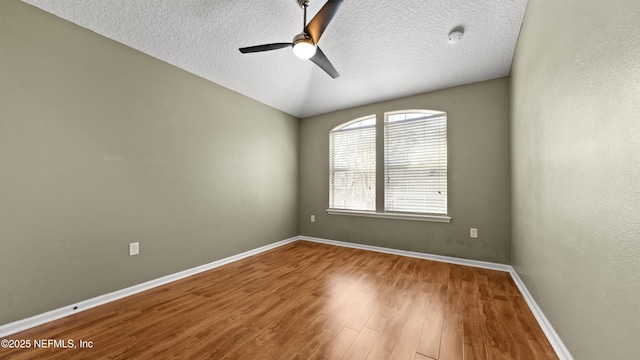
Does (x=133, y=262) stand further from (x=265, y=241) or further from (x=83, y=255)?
(x=265, y=241)

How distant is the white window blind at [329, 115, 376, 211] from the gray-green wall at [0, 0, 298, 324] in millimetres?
1846

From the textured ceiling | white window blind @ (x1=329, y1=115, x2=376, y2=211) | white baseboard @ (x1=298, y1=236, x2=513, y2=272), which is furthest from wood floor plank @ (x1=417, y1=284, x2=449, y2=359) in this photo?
the textured ceiling

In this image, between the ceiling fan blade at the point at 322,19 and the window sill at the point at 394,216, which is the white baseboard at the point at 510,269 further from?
the ceiling fan blade at the point at 322,19

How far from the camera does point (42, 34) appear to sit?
1.83 m

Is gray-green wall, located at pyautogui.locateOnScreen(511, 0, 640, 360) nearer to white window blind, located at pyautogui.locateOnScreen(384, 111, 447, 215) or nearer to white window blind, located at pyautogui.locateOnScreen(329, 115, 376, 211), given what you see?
white window blind, located at pyautogui.locateOnScreen(384, 111, 447, 215)

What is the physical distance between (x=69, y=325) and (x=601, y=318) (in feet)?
10.8

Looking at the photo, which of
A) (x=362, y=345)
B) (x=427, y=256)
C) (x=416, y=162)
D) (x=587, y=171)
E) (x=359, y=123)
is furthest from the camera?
(x=359, y=123)

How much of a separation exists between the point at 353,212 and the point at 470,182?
1789 mm

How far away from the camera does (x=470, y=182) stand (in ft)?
10.1

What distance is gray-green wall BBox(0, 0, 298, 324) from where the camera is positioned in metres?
1.72

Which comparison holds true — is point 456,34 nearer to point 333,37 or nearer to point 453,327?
point 333,37

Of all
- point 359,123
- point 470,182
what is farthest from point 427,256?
point 359,123

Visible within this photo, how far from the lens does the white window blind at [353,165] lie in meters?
3.90

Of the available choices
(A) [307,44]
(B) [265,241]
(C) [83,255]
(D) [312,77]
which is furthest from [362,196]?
(C) [83,255]
